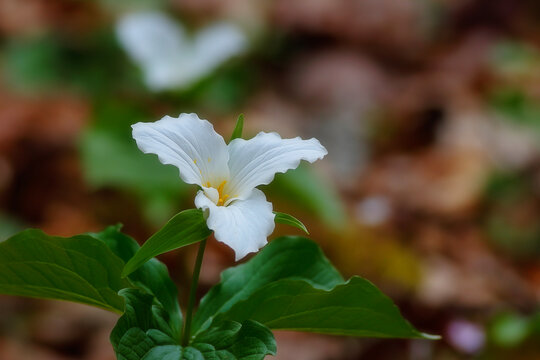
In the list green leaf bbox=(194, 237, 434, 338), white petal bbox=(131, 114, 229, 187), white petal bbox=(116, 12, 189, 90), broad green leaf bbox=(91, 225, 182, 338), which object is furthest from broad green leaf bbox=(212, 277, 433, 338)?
white petal bbox=(116, 12, 189, 90)

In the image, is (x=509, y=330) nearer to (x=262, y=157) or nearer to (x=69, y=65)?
(x=262, y=157)

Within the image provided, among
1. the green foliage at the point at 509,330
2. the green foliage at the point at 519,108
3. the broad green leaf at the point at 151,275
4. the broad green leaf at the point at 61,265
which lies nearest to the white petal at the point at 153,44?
the green foliage at the point at 509,330

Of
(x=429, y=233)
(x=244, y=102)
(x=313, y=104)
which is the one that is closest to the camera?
(x=429, y=233)

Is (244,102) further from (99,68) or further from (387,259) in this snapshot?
(387,259)

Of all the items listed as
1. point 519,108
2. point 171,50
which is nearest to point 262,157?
point 171,50

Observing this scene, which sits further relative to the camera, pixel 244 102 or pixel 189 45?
pixel 244 102

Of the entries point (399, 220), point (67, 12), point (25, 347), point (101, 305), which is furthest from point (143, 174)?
point (67, 12)
